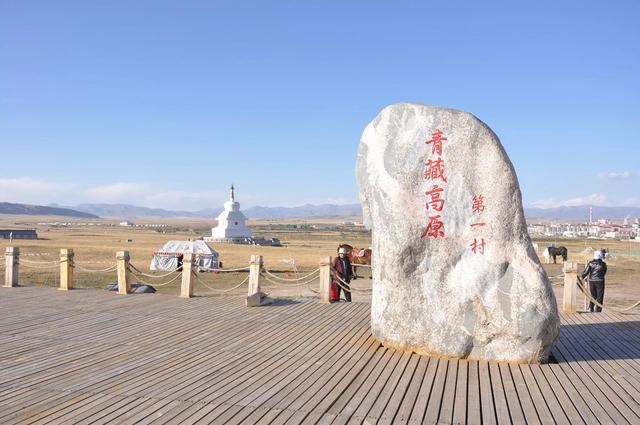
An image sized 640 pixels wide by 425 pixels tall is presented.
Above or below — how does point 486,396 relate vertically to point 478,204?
below

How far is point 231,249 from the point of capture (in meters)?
45.4

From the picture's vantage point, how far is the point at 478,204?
8305mm

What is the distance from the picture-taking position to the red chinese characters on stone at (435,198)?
8.48m

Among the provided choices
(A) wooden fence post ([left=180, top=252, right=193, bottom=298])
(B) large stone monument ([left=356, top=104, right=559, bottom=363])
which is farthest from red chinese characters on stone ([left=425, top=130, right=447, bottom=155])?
(A) wooden fence post ([left=180, top=252, right=193, bottom=298])

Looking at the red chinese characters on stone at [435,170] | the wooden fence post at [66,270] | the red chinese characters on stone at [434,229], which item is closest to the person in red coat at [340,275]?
the red chinese characters on stone at [434,229]

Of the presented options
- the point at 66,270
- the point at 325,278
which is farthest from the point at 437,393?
the point at 66,270

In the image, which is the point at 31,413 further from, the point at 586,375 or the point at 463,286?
the point at 586,375

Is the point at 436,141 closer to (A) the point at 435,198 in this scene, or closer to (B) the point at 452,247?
(A) the point at 435,198

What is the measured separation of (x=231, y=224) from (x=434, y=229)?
47.9 metres

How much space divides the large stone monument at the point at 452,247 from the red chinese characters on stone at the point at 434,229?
0.02 metres

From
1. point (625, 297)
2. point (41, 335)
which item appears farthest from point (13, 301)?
point (625, 297)

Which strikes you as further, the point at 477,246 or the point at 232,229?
the point at 232,229

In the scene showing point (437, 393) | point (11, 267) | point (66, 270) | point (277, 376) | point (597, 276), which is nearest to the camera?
point (437, 393)

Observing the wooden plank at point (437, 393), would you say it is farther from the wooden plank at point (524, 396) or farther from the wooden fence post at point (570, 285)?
the wooden fence post at point (570, 285)
